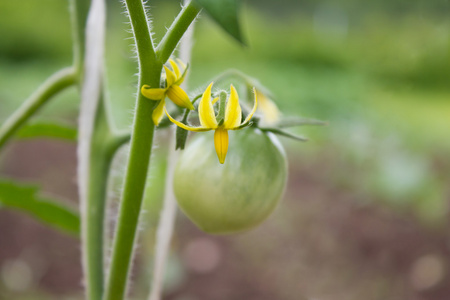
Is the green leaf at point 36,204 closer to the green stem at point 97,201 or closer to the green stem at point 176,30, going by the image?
the green stem at point 97,201

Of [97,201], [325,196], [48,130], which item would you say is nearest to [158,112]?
[97,201]

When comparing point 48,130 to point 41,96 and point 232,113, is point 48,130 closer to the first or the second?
point 41,96

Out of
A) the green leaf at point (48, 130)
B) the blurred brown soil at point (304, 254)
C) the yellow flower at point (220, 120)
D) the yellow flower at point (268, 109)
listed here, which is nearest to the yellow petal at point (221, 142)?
the yellow flower at point (220, 120)

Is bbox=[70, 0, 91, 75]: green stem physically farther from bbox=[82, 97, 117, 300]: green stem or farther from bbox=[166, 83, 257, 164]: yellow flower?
bbox=[166, 83, 257, 164]: yellow flower

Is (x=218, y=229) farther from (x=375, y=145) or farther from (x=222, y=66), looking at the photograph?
(x=222, y=66)

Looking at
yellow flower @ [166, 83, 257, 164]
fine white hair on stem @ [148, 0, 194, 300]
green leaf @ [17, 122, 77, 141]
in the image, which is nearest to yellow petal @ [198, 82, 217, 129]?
yellow flower @ [166, 83, 257, 164]
